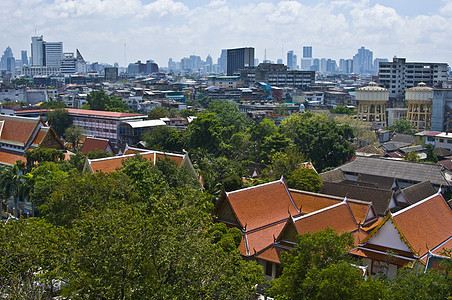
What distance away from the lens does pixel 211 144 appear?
57.5 m

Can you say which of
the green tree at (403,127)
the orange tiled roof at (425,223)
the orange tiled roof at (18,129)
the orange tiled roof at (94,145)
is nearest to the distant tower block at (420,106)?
the green tree at (403,127)

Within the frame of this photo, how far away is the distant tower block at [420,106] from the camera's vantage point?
291 feet

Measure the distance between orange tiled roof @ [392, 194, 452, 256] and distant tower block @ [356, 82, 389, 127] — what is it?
53.7 metres

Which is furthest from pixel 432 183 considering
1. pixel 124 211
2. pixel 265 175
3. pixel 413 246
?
pixel 124 211

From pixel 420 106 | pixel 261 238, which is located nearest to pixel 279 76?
pixel 420 106

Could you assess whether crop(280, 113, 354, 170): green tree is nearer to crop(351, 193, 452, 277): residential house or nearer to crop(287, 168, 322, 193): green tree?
crop(287, 168, 322, 193): green tree

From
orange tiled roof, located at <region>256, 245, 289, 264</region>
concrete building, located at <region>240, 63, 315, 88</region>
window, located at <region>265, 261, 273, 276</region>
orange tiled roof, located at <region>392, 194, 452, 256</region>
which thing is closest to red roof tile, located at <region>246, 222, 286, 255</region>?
orange tiled roof, located at <region>256, 245, 289, 264</region>

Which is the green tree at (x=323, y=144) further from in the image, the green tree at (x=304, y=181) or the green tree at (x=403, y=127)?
the green tree at (x=403, y=127)

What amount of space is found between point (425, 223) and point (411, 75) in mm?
98211

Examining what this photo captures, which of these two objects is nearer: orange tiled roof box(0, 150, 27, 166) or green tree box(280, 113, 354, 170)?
orange tiled roof box(0, 150, 27, 166)

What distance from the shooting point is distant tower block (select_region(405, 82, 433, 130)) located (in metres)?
88.8

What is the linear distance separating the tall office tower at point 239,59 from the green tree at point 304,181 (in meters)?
148

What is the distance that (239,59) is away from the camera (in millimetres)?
192125

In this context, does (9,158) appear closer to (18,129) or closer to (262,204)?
(18,129)
